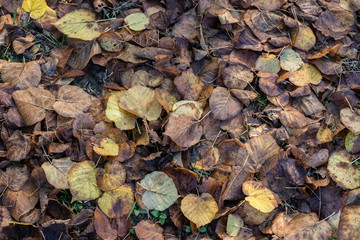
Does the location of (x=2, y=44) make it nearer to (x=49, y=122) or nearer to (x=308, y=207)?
(x=49, y=122)

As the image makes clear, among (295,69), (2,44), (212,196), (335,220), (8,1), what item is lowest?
(335,220)

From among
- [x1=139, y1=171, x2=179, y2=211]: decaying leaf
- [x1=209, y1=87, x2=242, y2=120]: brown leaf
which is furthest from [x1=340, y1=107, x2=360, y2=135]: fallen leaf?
[x1=139, y1=171, x2=179, y2=211]: decaying leaf

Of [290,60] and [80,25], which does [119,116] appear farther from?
[290,60]

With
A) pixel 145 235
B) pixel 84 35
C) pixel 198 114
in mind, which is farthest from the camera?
pixel 84 35

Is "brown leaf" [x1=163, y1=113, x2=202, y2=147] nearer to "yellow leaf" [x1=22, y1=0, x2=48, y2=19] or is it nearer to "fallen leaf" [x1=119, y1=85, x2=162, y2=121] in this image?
"fallen leaf" [x1=119, y1=85, x2=162, y2=121]

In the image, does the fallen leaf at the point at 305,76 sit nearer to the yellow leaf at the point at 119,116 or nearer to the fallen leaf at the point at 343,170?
the fallen leaf at the point at 343,170

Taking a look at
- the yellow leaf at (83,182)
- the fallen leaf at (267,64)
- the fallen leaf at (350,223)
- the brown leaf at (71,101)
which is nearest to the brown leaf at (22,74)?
the brown leaf at (71,101)

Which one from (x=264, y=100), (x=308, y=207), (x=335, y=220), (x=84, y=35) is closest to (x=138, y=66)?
(x=84, y=35)
